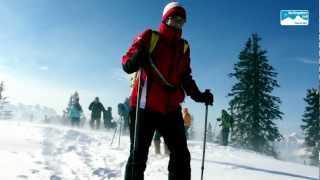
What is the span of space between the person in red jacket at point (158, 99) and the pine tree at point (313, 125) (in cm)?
4299

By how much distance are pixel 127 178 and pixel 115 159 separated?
20.4ft

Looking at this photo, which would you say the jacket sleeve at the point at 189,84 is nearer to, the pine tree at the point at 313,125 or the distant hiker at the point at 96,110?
the distant hiker at the point at 96,110

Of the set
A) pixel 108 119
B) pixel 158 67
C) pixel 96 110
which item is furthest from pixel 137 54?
pixel 108 119

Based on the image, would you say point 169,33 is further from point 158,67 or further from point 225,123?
point 225,123

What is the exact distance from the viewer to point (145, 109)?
4625 mm

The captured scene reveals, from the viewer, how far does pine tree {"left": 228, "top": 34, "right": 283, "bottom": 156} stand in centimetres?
4056

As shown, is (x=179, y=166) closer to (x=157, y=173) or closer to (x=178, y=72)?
(x=178, y=72)

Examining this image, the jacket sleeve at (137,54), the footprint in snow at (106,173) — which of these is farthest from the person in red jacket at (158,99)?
the footprint in snow at (106,173)

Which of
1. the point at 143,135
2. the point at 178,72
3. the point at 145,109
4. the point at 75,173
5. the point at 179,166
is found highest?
the point at 178,72

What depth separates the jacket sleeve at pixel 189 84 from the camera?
197 inches

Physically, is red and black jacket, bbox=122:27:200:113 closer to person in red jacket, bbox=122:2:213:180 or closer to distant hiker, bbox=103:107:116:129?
person in red jacket, bbox=122:2:213:180

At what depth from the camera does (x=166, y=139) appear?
15.5 ft

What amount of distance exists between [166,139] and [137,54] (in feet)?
3.27

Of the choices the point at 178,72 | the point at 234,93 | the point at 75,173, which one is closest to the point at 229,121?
the point at 234,93
